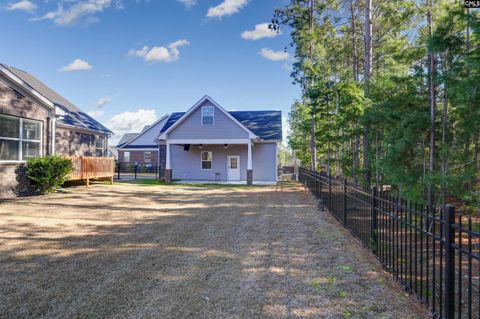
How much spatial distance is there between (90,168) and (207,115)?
354 inches

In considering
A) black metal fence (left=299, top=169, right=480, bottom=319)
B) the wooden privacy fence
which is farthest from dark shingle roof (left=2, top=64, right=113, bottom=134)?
black metal fence (left=299, top=169, right=480, bottom=319)

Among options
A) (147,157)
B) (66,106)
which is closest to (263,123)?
(66,106)

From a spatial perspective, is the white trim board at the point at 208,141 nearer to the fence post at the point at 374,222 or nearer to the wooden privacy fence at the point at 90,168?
the wooden privacy fence at the point at 90,168

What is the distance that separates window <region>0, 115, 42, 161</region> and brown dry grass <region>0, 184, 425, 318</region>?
481cm

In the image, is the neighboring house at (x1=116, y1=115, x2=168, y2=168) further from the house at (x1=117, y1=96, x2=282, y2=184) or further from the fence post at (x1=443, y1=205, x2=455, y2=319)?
the fence post at (x1=443, y1=205, x2=455, y2=319)

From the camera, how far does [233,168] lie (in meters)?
24.1

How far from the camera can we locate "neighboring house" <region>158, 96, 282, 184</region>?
2211 centimetres

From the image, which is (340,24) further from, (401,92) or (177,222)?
(177,222)

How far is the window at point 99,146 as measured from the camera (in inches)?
844

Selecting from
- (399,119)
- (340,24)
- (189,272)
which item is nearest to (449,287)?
(189,272)

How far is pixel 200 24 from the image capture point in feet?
78.9

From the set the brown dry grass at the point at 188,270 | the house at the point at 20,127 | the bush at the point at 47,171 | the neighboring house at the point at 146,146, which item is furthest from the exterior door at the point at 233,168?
the brown dry grass at the point at 188,270

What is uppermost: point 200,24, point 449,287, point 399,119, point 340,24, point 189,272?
point 200,24

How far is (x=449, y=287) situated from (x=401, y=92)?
26.9 ft
